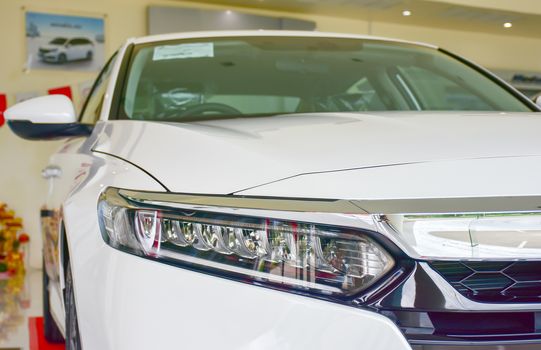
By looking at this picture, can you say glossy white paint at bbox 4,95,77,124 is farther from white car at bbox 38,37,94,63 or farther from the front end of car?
white car at bbox 38,37,94,63

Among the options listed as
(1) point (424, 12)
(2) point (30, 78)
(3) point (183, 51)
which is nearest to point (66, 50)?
(2) point (30, 78)

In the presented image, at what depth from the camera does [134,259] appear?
0.96 meters

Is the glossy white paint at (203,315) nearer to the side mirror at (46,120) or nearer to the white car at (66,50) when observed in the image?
the side mirror at (46,120)

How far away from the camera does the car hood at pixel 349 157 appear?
915 mm

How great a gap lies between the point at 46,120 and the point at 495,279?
112cm

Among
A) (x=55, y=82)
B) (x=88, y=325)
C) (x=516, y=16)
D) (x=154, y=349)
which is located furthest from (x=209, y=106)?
(x=516, y=16)

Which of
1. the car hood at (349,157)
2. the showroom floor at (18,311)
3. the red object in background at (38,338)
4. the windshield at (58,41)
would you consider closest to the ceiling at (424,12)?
the windshield at (58,41)

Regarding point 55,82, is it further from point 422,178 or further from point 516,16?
point 422,178

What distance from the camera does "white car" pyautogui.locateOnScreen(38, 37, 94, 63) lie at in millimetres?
6168

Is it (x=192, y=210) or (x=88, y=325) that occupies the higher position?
(x=192, y=210)

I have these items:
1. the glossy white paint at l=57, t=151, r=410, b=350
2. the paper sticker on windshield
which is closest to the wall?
the paper sticker on windshield

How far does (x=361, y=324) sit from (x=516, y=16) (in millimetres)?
7675

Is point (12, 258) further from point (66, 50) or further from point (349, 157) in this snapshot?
point (349, 157)

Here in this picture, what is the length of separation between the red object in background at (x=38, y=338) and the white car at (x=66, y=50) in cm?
386
